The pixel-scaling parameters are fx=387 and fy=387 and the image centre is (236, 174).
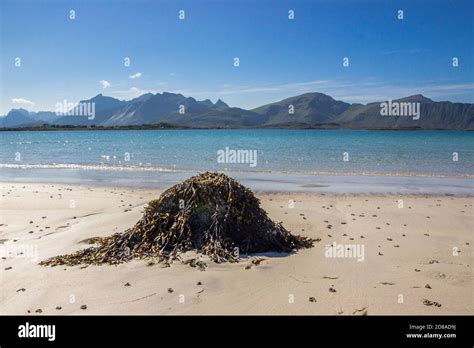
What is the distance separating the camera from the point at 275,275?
760 centimetres

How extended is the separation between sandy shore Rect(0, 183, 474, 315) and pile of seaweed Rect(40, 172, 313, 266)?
17.4 inches

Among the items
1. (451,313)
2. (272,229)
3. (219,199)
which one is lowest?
(451,313)

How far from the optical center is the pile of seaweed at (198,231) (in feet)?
28.1

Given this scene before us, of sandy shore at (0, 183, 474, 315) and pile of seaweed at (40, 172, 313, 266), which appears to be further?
pile of seaweed at (40, 172, 313, 266)

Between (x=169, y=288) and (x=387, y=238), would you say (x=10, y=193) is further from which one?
(x=387, y=238)

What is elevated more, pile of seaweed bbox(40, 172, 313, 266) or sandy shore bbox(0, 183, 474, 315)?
pile of seaweed bbox(40, 172, 313, 266)

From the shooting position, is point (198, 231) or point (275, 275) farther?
point (198, 231)

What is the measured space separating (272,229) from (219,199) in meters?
1.47

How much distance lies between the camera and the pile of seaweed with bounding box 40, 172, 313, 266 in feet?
28.1

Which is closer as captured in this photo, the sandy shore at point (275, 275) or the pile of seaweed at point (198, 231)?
the sandy shore at point (275, 275)

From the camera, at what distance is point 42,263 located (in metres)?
8.32

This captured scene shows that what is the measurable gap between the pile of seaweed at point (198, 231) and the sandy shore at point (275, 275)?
441mm

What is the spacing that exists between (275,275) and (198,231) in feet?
7.65
